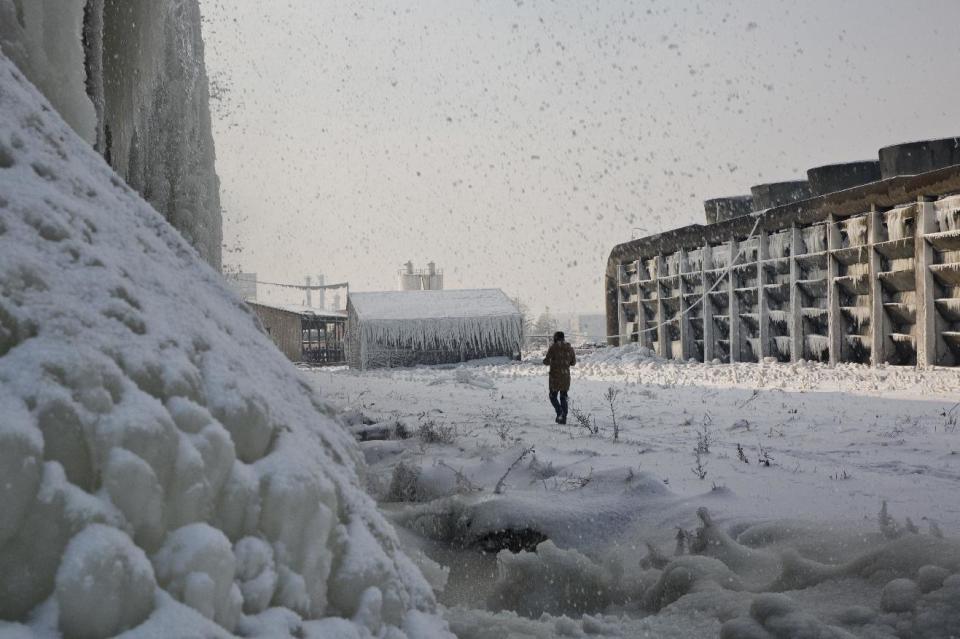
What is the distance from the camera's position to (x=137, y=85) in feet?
15.6

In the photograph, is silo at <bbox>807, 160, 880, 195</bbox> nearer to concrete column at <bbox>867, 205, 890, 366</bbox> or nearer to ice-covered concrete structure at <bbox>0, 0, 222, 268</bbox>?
concrete column at <bbox>867, 205, 890, 366</bbox>

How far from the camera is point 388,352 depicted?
2684 cm

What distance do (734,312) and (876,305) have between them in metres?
4.67

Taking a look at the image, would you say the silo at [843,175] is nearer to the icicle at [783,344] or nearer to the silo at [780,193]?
the silo at [780,193]

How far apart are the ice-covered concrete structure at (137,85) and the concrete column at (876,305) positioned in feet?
37.8

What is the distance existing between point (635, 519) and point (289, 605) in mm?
3107

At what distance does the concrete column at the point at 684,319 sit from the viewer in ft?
65.3

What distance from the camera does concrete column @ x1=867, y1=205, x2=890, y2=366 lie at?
520 inches

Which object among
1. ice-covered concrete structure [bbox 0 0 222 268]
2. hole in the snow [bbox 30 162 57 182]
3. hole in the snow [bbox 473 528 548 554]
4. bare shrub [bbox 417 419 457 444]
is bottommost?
hole in the snow [bbox 473 528 548 554]

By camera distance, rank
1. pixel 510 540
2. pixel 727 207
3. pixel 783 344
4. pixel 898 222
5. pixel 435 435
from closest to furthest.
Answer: pixel 510 540, pixel 435 435, pixel 898 222, pixel 783 344, pixel 727 207

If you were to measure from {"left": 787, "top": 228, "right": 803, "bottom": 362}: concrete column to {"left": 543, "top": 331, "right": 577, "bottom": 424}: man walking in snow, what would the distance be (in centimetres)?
803

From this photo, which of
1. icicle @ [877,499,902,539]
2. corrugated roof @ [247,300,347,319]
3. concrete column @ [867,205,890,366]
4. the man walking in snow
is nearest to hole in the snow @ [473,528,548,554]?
icicle @ [877,499,902,539]

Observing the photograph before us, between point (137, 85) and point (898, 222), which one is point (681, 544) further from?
point (898, 222)

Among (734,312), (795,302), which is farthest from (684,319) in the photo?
(795,302)
